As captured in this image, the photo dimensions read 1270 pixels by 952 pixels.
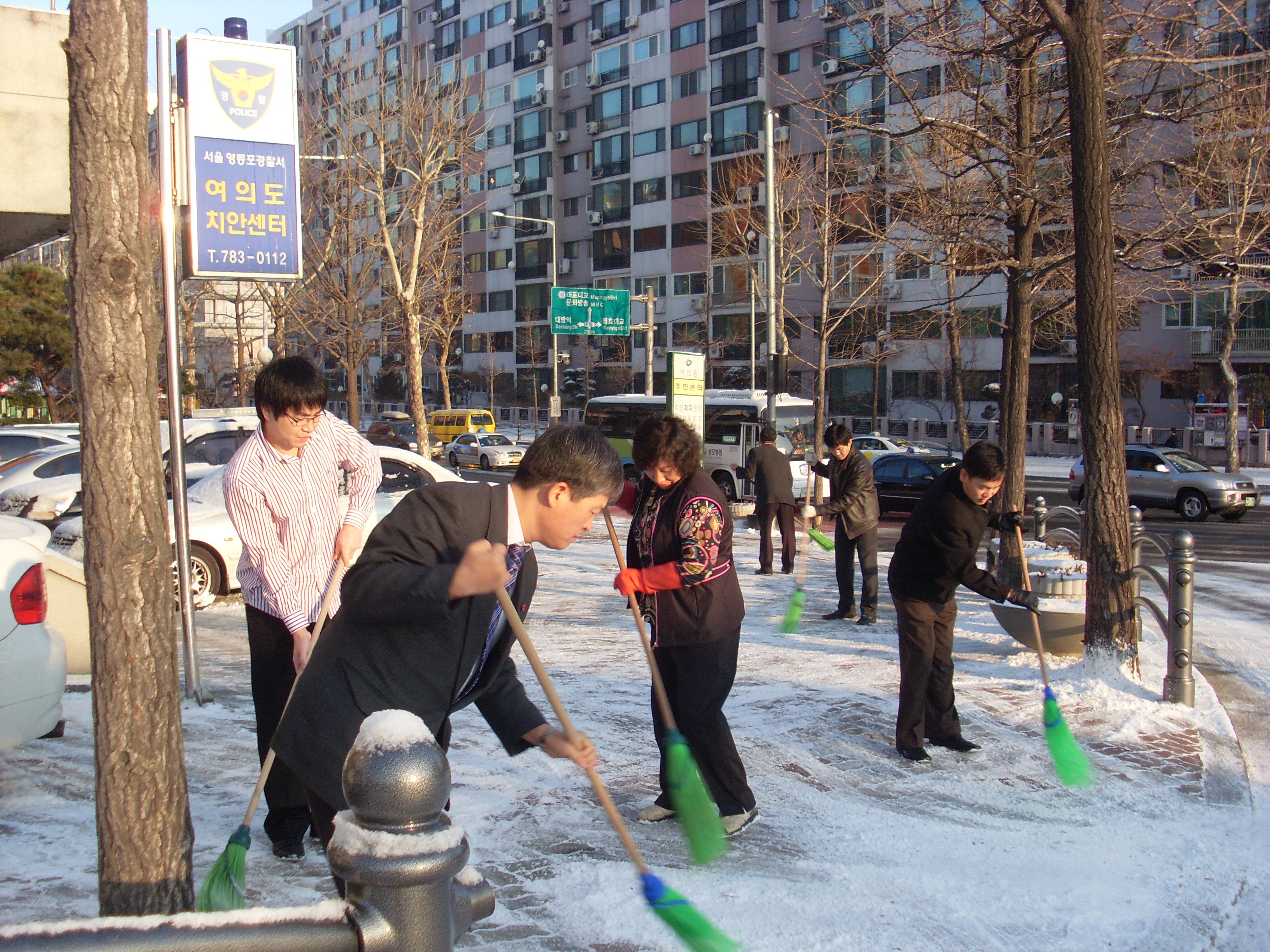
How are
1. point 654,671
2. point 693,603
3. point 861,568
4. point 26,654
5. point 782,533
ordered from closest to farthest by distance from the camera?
point 654,671 < point 693,603 < point 26,654 < point 861,568 < point 782,533

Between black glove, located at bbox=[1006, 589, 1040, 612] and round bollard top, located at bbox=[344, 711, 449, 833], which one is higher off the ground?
round bollard top, located at bbox=[344, 711, 449, 833]

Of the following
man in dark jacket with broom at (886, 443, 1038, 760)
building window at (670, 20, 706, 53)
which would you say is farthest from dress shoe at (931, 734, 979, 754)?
building window at (670, 20, 706, 53)

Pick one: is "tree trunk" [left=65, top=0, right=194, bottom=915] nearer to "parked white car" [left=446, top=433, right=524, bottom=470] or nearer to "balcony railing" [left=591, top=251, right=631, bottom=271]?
"parked white car" [left=446, top=433, right=524, bottom=470]

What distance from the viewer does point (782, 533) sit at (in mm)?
12242

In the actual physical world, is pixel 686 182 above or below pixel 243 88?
above

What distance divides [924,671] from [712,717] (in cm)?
151

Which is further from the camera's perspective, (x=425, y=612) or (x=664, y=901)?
(x=664, y=901)

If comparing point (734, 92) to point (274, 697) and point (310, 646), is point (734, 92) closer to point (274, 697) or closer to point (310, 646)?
point (274, 697)

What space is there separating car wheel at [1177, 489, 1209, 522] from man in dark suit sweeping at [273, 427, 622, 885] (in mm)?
21723

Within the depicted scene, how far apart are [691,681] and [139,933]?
3.24 metres

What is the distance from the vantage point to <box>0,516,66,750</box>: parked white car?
4.40 meters

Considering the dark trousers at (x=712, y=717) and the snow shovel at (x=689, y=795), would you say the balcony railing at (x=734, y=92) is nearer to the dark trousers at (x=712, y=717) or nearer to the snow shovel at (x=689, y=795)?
the dark trousers at (x=712, y=717)

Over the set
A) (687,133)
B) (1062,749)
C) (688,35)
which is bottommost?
(1062,749)

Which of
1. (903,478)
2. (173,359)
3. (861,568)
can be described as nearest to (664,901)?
(173,359)
